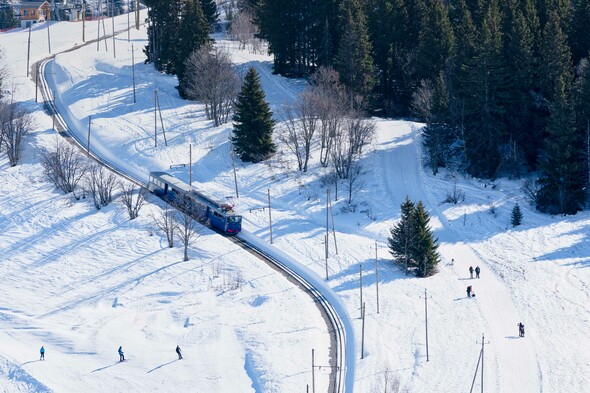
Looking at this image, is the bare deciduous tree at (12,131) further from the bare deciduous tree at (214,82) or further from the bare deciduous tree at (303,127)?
the bare deciduous tree at (303,127)

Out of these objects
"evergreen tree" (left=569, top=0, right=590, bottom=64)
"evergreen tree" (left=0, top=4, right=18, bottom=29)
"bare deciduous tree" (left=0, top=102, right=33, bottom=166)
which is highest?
"evergreen tree" (left=569, top=0, right=590, bottom=64)

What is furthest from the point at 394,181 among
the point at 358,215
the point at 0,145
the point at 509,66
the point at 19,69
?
the point at 19,69

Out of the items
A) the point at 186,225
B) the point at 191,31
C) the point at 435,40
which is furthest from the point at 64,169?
the point at 435,40

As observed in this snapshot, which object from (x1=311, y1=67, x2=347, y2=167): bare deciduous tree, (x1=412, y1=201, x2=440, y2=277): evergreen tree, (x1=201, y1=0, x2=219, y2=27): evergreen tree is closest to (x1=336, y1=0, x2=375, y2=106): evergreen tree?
(x1=311, y1=67, x2=347, y2=167): bare deciduous tree

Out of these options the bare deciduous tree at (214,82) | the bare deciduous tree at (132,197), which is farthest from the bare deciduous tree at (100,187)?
the bare deciduous tree at (214,82)

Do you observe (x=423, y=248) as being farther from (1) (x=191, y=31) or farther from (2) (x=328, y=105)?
(1) (x=191, y=31)

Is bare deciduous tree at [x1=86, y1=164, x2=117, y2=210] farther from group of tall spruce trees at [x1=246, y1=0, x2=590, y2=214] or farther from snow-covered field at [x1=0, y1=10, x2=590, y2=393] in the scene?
group of tall spruce trees at [x1=246, y1=0, x2=590, y2=214]
